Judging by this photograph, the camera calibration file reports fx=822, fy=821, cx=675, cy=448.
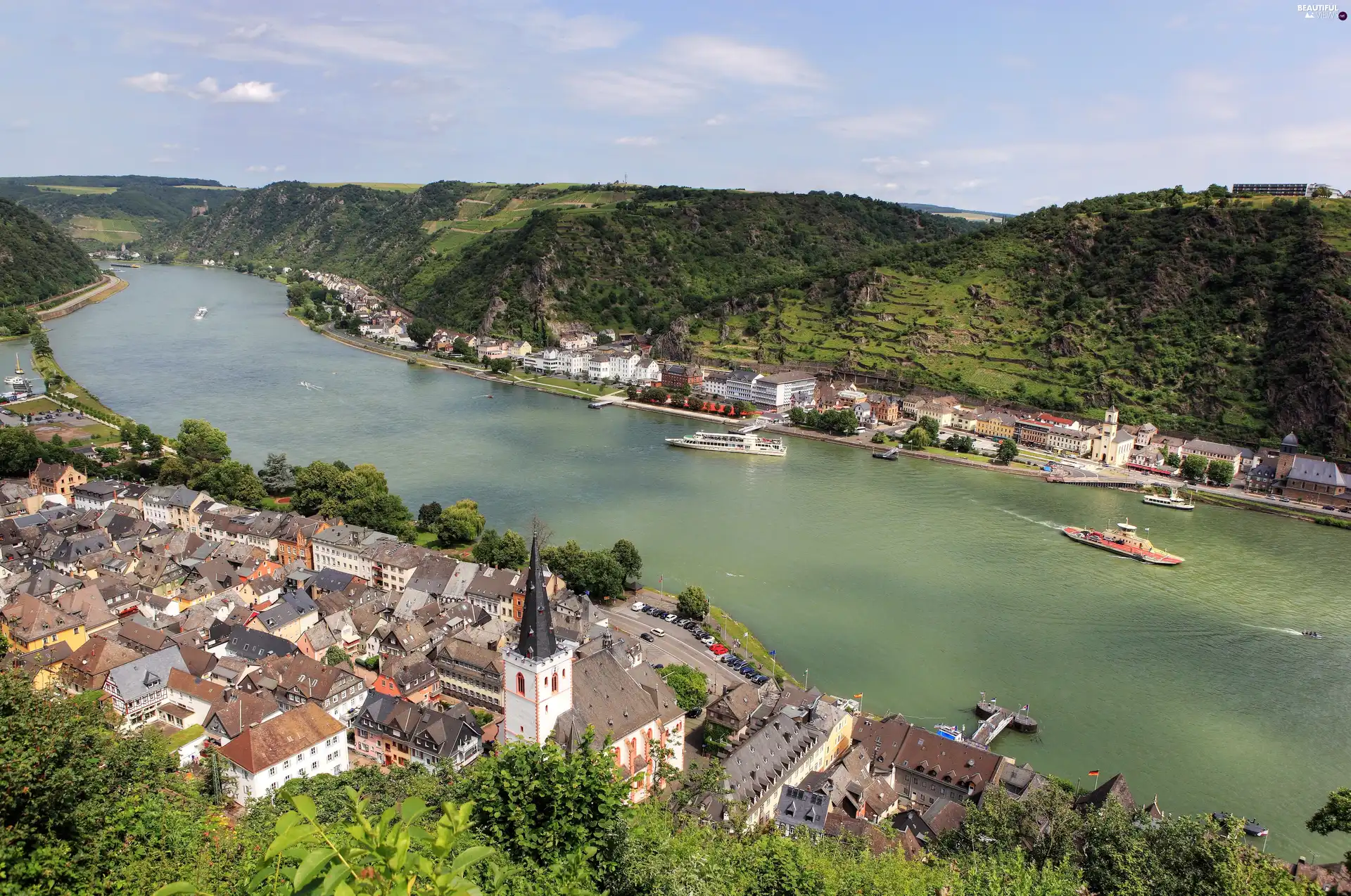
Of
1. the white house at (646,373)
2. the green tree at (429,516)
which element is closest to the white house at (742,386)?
the white house at (646,373)

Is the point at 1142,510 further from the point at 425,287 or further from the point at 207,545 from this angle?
the point at 425,287

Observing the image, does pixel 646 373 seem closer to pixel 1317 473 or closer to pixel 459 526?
pixel 459 526

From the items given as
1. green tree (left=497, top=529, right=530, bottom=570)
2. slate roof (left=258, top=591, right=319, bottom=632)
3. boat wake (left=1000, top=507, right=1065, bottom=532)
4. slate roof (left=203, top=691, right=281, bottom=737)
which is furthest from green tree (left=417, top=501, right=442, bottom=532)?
boat wake (left=1000, top=507, right=1065, bottom=532)

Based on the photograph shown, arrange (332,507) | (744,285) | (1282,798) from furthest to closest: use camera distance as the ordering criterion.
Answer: (744,285) → (332,507) → (1282,798)

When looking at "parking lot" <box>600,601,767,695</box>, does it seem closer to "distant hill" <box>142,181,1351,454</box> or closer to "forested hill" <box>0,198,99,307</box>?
"distant hill" <box>142,181,1351,454</box>

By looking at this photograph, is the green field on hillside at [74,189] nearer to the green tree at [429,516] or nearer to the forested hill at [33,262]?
the forested hill at [33,262]

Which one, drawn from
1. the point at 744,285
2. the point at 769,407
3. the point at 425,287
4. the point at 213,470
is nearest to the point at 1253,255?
the point at 769,407
